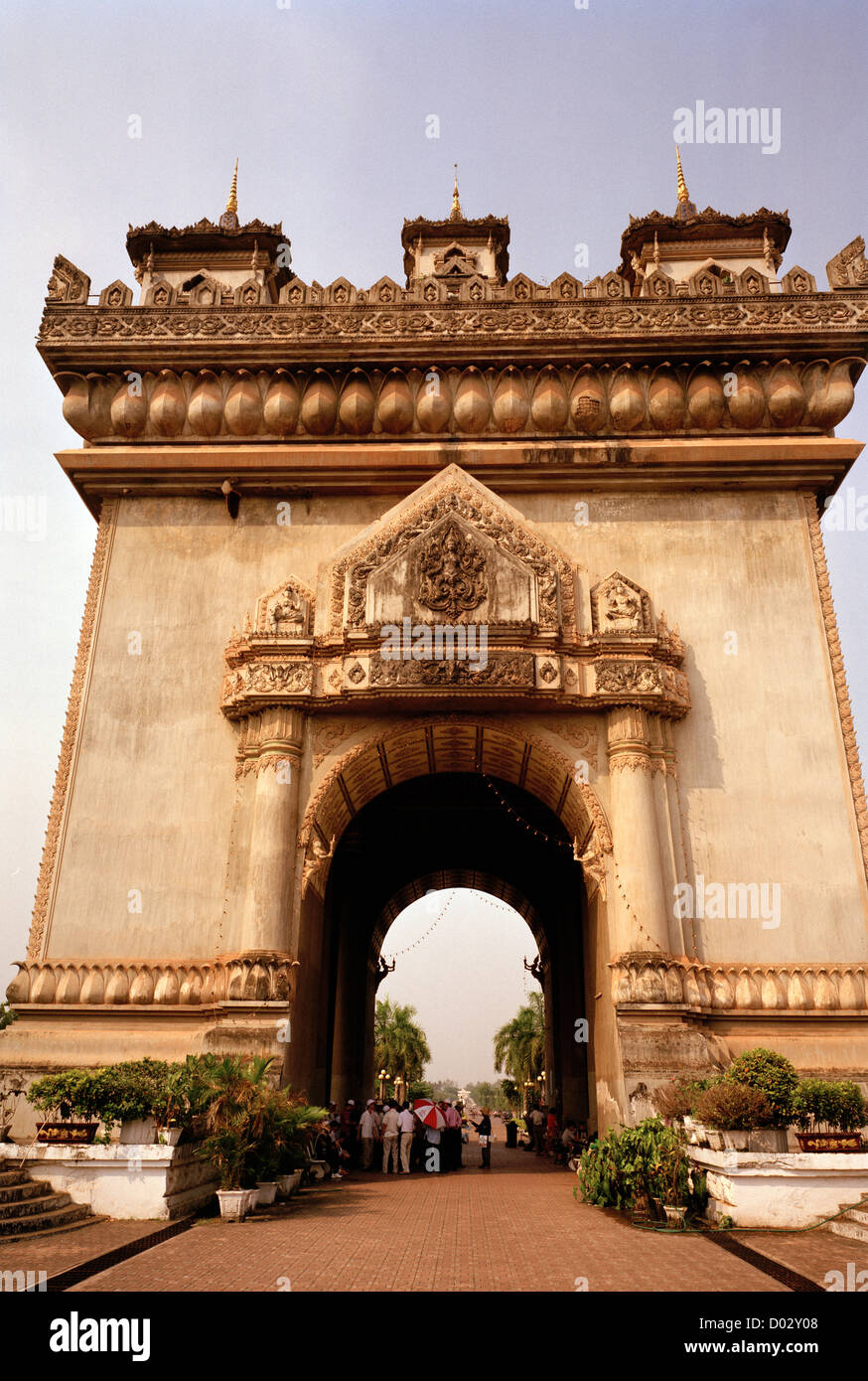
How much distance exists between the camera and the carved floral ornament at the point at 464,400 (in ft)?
52.4

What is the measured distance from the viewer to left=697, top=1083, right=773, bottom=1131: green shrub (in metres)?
9.56

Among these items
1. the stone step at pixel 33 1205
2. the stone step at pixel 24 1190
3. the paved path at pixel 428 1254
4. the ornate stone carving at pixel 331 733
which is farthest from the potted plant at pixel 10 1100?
the ornate stone carving at pixel 331 733

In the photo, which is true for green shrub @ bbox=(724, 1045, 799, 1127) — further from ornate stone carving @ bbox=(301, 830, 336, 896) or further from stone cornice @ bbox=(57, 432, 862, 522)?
stone cornice @ bbox=(57, 432, 862, 522)

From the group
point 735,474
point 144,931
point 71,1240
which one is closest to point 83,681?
point 144,931

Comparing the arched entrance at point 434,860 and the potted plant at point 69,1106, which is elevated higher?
the arched entrance at point 434,860

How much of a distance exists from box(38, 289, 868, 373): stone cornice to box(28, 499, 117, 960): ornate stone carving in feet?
9.38

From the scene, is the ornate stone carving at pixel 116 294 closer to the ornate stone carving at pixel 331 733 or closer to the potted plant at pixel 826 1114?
the ornate stone carving at pixel 331 733

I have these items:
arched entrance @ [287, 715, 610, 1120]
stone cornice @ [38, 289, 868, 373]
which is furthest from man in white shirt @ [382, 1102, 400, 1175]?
stone cornice @ [38, 289, 868, 373]

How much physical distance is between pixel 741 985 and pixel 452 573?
7.15 meters

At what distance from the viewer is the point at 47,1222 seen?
8.73 metres

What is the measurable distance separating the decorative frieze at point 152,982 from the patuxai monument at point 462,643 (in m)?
0.04

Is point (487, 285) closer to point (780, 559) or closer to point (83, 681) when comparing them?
point (780, 559)
